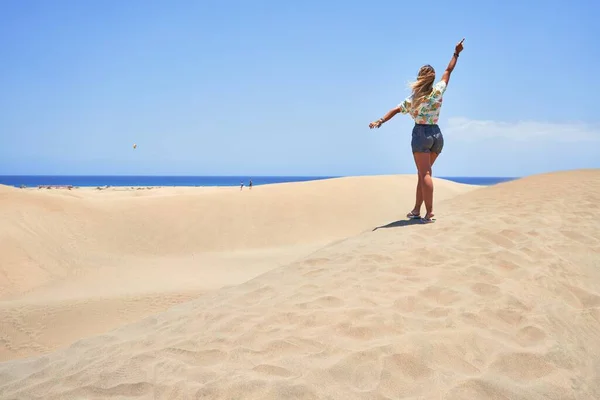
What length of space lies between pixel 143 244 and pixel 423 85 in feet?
32.8

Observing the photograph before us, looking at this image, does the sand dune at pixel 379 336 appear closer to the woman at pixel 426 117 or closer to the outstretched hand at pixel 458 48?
the woman at pixel 426 117

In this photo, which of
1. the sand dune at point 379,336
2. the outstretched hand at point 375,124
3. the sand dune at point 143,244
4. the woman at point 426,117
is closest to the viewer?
the sand dune at point 379,336

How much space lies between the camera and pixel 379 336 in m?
3.08

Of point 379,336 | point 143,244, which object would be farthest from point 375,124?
point 143,244

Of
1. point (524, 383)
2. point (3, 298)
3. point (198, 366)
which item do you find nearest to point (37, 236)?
point (3, 298)

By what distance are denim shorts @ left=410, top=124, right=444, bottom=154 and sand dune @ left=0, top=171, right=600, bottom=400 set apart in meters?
1.45

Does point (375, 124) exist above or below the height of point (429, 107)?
below

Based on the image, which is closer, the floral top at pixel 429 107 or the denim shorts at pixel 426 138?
the floral top at pixel 429 107

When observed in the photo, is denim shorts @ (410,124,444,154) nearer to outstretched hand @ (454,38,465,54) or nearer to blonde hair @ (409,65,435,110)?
blonde hair @ (409,65,435,110)

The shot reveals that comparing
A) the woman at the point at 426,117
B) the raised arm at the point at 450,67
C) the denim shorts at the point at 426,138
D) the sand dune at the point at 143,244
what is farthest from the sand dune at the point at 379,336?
the sand dune at the point at 143,244

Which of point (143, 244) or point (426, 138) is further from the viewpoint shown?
point (143, 244)

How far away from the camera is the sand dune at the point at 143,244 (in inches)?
285

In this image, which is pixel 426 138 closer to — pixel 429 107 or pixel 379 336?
pixel 429 107

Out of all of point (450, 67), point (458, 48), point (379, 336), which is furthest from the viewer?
point (450, 67)
